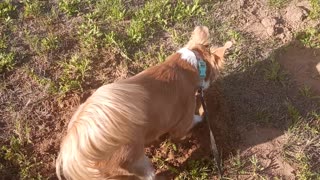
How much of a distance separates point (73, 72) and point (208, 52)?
5.77ft

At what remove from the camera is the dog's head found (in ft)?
13.9

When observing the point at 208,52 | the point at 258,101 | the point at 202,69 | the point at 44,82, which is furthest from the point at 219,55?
the point at 44,82

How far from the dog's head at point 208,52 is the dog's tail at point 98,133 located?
1.37 meters

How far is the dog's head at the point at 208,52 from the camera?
423 cm

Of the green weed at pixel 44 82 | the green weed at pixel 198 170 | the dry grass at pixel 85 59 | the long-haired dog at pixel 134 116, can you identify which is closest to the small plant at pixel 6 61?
the dry grass at pixel 85 59

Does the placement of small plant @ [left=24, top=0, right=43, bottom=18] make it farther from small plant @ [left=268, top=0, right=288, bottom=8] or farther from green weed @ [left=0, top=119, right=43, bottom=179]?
small plant @ [left=268, top=0, right=288, bottom=8]

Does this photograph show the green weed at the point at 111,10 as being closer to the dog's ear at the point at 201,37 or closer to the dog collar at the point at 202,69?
the dog's ear at the point at 201,37

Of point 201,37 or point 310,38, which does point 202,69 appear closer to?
point 201,37

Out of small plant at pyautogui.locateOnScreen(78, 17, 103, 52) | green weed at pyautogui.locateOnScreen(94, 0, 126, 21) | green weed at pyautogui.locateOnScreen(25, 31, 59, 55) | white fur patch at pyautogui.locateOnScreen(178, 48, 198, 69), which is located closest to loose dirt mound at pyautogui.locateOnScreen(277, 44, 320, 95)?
white fur patch at pyautogui.locateOnScreen(178, 48, 198, 69)

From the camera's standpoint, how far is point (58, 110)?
4641mm

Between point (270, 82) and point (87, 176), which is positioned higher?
point (87, 176)

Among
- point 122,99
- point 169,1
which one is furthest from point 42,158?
point 169,1

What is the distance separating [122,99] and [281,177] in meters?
2.15

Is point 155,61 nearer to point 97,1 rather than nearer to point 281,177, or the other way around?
point 97,1
